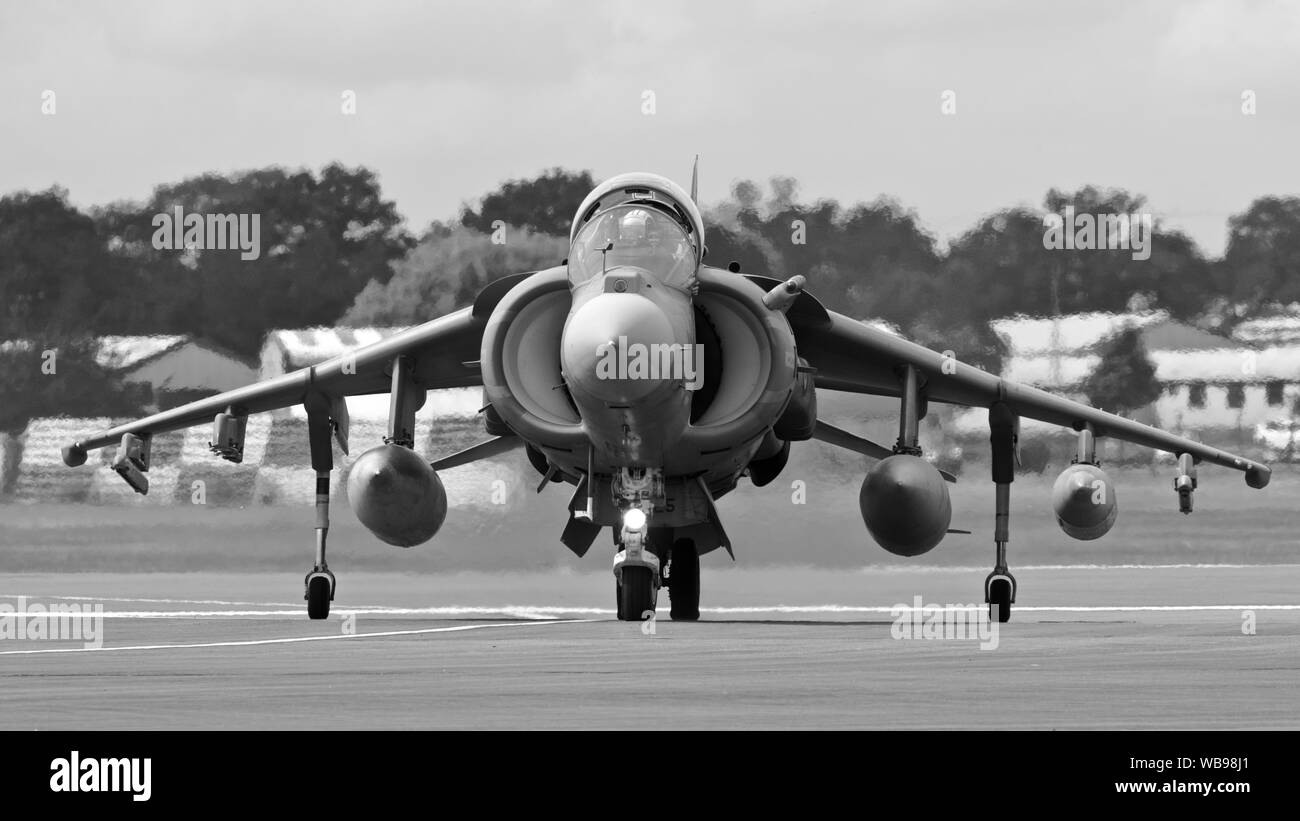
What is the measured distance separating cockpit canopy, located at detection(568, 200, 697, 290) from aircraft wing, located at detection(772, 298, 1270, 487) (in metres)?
2.36

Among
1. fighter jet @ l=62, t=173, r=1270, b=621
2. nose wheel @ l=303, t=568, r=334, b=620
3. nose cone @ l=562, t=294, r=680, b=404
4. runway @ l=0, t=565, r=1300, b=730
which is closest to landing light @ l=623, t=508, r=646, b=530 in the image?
fighter jet @ l=62, t=173, r=1270, b=621

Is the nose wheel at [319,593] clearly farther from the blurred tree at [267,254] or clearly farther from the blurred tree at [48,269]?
the blurred tree at [48,269]

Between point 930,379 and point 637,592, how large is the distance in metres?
4.69

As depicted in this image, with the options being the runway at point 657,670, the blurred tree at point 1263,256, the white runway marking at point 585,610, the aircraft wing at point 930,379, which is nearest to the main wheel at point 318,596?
the runway at point 657,670

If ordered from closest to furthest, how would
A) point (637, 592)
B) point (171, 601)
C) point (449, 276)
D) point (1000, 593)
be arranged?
point (637, 592) → point (1000, 593) → point (449, 276) → point (171, 601)

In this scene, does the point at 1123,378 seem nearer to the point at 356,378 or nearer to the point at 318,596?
the point at 356,378

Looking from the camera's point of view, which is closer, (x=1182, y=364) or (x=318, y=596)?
(x=318, y=596)

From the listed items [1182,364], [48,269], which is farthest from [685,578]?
[48,269]

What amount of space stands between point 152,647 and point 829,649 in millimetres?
4275

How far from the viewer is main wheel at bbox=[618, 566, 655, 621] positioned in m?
16.2

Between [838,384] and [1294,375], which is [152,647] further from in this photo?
[1294,375]

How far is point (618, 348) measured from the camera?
49.2 feet

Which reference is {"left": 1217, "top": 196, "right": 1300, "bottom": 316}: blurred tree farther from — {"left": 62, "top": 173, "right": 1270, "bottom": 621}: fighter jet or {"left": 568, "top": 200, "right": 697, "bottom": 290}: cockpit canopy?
{"left": 568, "top": 200, "right": 697, "bottom": 290}: cockpit canopy
